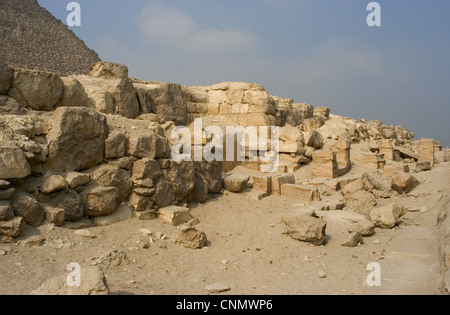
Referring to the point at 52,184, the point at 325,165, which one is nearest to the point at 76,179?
the point at 52,184

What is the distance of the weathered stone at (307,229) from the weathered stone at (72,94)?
481cm

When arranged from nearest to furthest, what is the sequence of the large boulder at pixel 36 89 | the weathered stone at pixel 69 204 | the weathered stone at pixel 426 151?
the weathered stone at pixel 69 204, the large boulder at pixel 36 89, the weathered stone at pixel 426 151

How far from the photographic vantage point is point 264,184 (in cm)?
858

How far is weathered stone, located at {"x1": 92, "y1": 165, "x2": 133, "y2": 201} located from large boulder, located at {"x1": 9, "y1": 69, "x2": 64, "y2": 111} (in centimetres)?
177

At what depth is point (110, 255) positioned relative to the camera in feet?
14.7

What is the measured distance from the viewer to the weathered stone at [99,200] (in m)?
5.47

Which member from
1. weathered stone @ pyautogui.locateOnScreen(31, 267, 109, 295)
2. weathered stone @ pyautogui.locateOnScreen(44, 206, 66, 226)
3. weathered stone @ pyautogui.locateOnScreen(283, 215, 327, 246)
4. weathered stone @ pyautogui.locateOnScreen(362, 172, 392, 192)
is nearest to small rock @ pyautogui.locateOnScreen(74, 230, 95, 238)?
weathered stone @ pyautogui.locateOnScreen(44, 206, 66, 226)

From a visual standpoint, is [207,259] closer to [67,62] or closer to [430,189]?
[430,189]

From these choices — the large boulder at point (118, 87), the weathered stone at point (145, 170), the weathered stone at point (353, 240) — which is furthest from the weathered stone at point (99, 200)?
the weathered stone at point (353, 240)

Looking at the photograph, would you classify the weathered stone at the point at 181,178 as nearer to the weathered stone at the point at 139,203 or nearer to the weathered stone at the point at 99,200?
the weathered stone at the point at 139,203

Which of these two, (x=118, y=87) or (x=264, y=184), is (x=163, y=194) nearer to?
(x=264, y=184)

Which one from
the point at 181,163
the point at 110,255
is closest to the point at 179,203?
the point at 181,163

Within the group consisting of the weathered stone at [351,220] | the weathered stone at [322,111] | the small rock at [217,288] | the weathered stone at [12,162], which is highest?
the weathered stone at [322,111]

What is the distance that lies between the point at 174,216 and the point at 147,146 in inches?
56.4
